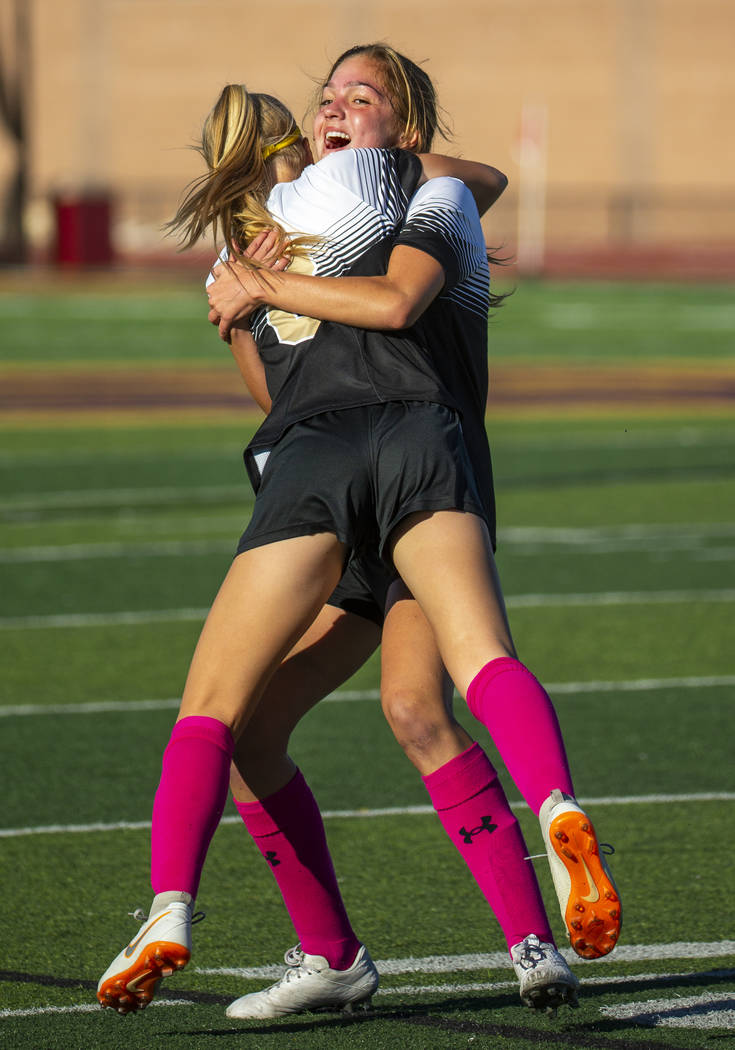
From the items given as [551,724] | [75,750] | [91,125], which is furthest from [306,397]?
[91,125]

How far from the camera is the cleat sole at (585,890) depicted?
332cm

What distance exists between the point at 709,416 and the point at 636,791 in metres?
12.1

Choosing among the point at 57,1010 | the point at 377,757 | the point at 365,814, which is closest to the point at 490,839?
the point at 57,1010

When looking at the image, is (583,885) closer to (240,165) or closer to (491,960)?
(491,960)

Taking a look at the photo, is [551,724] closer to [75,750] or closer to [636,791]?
[636,791]

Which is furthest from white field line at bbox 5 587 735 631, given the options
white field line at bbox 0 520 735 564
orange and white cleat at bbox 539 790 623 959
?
orange and white cleat at bbox 539 790 623 959

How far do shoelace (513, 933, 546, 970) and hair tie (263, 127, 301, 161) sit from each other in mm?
1688

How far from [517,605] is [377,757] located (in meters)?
2.79

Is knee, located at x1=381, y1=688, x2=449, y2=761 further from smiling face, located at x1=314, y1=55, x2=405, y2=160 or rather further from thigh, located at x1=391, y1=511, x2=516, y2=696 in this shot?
smiling face, located at x1=314, y1=55, x2=405, y2=160

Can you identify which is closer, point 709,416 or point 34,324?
point 709,416

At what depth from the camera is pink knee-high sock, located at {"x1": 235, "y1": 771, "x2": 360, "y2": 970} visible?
13.2ft

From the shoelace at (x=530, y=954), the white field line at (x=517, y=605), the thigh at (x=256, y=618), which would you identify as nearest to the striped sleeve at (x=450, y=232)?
the thigh at (x=256, y=618)

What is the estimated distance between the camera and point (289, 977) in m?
4.06

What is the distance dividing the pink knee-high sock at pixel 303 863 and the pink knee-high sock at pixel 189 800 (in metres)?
0.37
